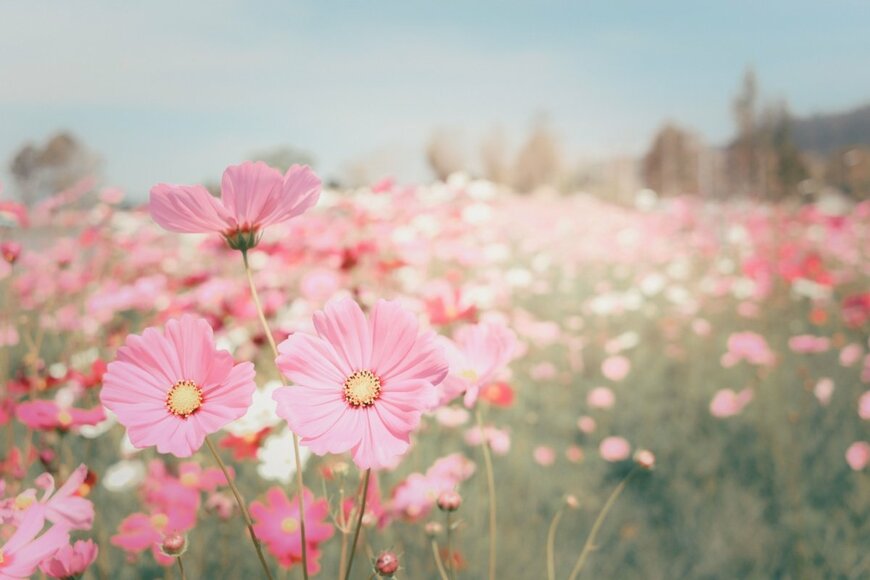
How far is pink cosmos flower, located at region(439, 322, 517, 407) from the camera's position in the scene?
480mm

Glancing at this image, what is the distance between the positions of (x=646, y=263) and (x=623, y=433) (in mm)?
1995

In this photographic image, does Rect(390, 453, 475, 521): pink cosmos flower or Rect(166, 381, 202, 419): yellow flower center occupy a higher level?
Rect(166, 381, 202, 419): yellow flower center

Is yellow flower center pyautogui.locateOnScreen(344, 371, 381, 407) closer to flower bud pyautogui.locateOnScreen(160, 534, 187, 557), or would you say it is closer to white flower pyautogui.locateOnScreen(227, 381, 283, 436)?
flower bud pyautogui.locateOnScreen(160, 534, 187, 557)

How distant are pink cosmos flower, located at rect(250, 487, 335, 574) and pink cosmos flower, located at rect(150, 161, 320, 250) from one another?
38 centimetres

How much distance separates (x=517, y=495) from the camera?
1.37 m

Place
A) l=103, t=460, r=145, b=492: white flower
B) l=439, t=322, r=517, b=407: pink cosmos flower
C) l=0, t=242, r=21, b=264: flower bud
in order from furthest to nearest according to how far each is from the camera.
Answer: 1. l=103, t=460, r=145, b=492: white flower
2. l=0, t=242, r=21, b=264: flower bud
3. l=439, t=322, r=517, b=407: pink cosmos flower

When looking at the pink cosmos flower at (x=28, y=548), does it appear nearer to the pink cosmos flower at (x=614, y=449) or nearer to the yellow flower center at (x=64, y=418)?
the yellow flower center at (x=64, y=418)

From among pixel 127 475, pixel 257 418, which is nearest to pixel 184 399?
pixel 257 418

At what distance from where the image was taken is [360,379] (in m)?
0.37

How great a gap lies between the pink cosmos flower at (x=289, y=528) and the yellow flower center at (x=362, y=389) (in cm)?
35

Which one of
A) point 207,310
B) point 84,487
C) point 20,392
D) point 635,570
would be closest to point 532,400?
point 635,570

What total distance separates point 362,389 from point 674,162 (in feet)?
73.0

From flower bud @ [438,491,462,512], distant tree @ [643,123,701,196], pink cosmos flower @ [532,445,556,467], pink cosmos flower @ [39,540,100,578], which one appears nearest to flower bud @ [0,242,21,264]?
pink cosmos flower @ [39,540,100,578]

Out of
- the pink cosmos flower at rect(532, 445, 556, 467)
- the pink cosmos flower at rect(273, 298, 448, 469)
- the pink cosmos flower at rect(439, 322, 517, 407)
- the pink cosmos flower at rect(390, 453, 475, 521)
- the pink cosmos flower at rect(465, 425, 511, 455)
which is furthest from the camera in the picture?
the pink cosmos flower at rect(532, 445, 556, 467)
